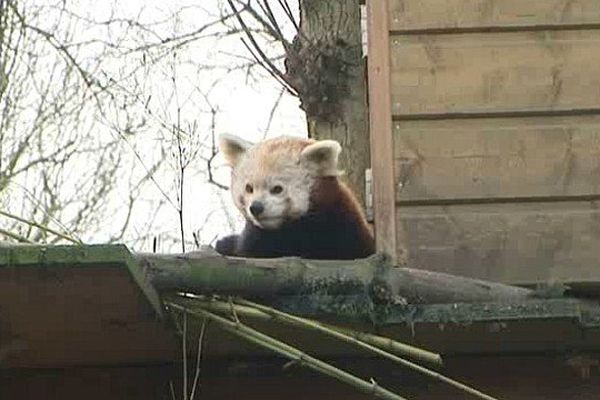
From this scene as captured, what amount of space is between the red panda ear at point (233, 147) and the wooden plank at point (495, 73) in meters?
1.40

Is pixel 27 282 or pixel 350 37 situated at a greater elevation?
pixel 350 37

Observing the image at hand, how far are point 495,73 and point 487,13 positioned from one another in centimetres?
17

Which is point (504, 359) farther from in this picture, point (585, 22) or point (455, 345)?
point (585, 22)

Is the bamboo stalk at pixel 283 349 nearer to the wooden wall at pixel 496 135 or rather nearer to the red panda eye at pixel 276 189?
the wooden wall at pixel 496 135

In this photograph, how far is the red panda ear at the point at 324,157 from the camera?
16.1ft

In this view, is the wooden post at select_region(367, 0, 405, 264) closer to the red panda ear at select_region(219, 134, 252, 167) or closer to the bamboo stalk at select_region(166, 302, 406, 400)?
the bamboo stalk at select_region(166, 302, 406, 400)

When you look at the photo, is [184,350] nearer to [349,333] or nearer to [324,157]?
[349,333]

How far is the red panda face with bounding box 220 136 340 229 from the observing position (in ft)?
15.8

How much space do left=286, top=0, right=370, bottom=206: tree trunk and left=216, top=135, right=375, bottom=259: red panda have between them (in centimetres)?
87

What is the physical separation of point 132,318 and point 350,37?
3.45 m

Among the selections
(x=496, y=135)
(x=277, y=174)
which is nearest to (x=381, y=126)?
(x=496, y=135)

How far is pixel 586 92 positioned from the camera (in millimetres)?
3945

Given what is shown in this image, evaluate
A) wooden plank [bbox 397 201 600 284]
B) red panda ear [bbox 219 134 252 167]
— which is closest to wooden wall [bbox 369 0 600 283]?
wooden plank [bbox 397 201 600 284]

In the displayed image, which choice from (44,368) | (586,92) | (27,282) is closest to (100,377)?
(44,368)
